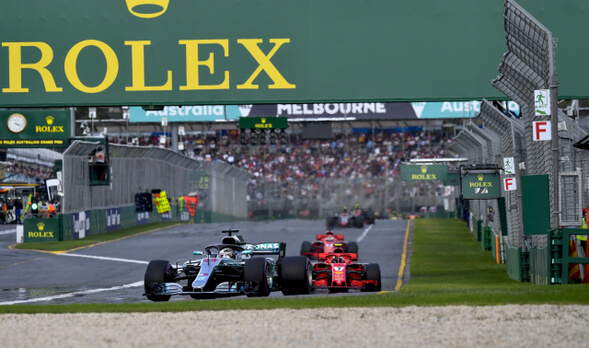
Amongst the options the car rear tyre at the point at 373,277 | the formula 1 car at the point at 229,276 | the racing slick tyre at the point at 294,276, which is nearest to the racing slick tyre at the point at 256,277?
the formula 1 car at the point at 229,276

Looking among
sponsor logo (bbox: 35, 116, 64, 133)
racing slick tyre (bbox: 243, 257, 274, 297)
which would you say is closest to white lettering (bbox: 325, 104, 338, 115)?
sponsor logo (bbox: 35, 116, 64, 133)

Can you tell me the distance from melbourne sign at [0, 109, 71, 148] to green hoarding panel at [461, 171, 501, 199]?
16.7 m

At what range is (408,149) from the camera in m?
66.0

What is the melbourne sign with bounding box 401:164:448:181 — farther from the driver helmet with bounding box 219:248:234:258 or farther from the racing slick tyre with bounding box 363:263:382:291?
the driver helmet with bounding box 219:248:234:258

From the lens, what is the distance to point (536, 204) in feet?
51.1

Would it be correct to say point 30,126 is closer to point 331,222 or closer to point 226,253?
point 331,222

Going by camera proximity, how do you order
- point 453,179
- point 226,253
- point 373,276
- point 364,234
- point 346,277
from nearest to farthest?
1. point 226,253
2. point 373,276
3. point 346,277
4. point 364,234
5. point 453,179

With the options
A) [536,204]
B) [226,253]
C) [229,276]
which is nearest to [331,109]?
[226,253]

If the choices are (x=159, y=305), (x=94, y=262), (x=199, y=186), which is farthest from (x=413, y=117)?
(x=159, y=305)

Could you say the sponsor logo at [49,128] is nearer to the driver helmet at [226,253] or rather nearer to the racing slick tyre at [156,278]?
the driver helmet at [226,253]

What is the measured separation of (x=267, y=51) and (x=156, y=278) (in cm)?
445

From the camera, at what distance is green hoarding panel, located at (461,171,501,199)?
19.6 m

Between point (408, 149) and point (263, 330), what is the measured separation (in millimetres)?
57182

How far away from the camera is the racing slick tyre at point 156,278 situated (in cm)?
1490
